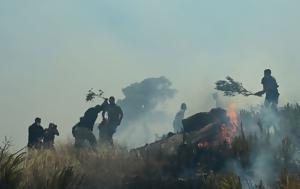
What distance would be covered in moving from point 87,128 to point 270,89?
5741 mm

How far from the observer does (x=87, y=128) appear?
15086 millimetres

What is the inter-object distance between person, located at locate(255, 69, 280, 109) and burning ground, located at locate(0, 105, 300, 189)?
1.89m

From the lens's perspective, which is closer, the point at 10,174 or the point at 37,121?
the point at 10,174

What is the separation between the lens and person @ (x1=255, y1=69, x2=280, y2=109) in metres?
15.2

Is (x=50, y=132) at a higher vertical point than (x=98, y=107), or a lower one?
lower

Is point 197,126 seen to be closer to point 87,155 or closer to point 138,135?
point 87,155

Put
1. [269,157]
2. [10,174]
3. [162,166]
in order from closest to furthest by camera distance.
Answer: [10,174] → [269,157] → [162,166]

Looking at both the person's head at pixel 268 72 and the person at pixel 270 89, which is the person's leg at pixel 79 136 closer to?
the person at pixel 270 89

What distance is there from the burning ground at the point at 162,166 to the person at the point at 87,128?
1.22 m

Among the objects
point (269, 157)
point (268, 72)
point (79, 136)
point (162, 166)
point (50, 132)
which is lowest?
point (269, 157)

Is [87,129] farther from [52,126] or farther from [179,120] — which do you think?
[179,120]

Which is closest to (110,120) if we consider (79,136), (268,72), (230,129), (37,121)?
(79,136)

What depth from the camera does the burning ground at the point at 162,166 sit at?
9398 mm

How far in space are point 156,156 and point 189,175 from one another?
1079 mm
